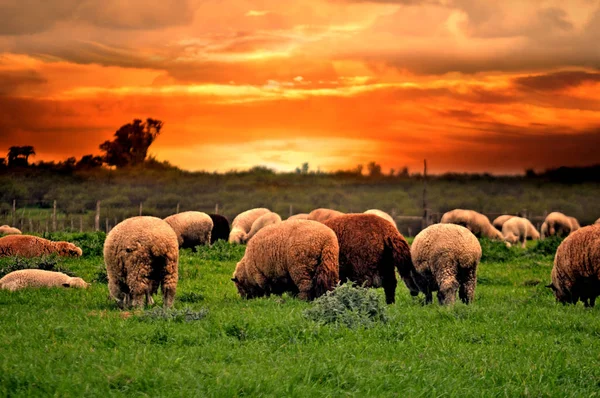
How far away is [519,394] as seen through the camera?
884cm

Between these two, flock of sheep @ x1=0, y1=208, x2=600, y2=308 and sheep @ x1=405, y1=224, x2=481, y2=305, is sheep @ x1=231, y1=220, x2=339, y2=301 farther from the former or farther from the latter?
sheep @ x1=405, y1=224, x2=481, y2=305

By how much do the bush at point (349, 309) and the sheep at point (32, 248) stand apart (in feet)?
43.8

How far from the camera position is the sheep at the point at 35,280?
58.7 feet

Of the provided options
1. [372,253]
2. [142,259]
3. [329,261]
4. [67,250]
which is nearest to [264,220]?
[67,250]

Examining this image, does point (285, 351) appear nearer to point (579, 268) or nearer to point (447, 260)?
point (447, 260)

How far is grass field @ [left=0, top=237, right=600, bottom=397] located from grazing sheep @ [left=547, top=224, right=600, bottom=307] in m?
0.90

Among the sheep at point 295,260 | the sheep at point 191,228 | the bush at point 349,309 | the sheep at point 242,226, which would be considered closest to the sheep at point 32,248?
the sheep at point 295,260

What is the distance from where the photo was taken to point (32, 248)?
78.4ft

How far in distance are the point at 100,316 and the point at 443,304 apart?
708 centimetres

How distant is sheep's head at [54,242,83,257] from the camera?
936 inches

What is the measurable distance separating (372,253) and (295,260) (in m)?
1.91

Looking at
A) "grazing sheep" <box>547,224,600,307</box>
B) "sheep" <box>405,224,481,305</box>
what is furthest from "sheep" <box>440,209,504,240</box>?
"sheep" <box>405,224,481,305</box>

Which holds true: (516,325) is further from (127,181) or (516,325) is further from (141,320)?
(127,181)

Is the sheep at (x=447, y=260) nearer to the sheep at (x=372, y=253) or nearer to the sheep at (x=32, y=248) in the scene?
the sheep at (x=372, y=253)
